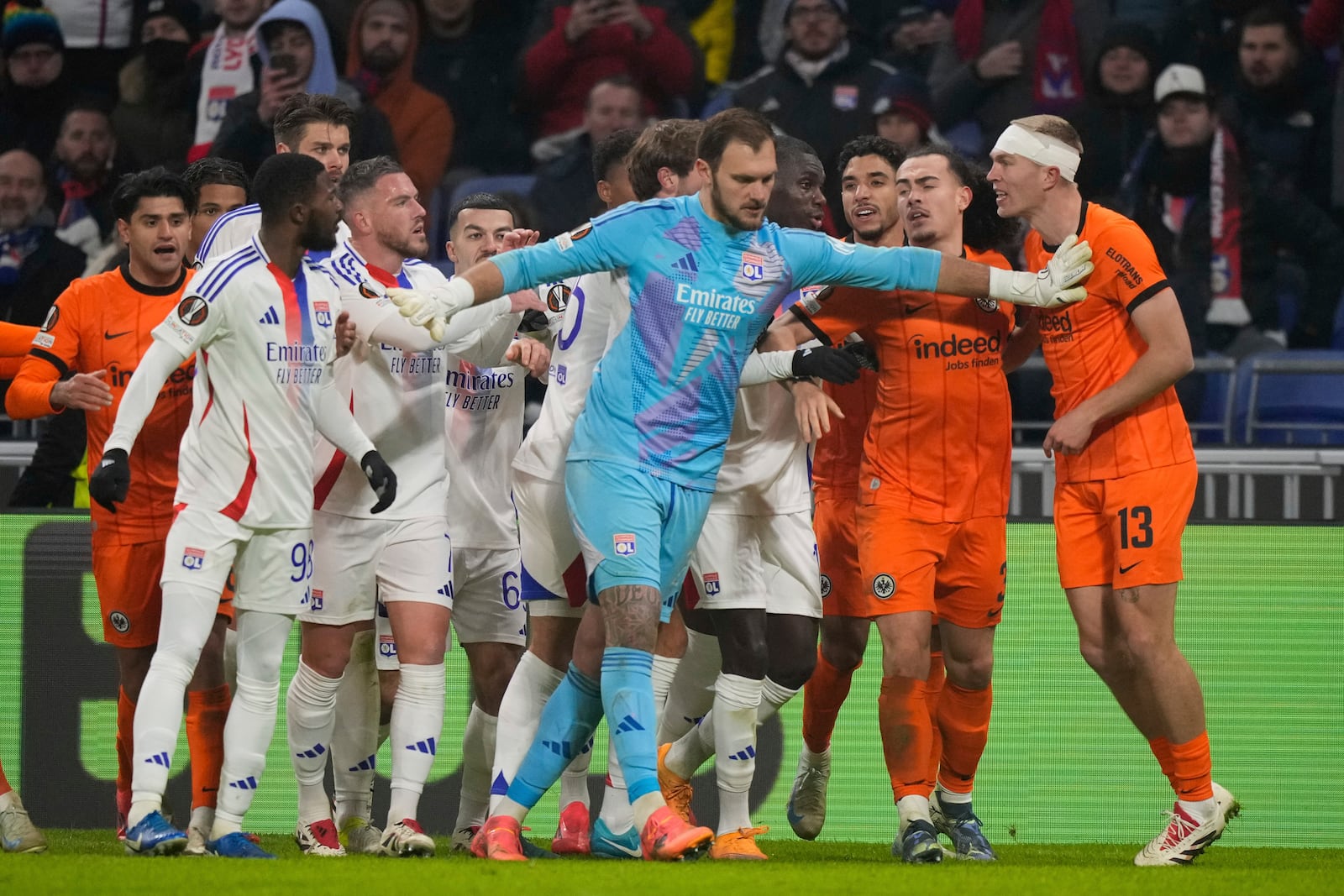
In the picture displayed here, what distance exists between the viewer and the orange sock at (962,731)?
6105 millimetres

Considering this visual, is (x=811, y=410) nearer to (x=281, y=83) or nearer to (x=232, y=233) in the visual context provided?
(x=232, y=233)

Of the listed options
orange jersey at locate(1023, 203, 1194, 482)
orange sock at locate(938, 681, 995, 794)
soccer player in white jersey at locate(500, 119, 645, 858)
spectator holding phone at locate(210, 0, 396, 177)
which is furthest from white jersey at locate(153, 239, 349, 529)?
spectator holding phone at locate(210, 0, 396, 177)

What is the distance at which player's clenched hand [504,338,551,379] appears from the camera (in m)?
5.90

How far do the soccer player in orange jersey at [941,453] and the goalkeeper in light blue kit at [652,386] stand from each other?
49 centimetres

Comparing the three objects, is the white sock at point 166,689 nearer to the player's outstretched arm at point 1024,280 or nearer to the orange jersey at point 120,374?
the orange jersey at point 120,374

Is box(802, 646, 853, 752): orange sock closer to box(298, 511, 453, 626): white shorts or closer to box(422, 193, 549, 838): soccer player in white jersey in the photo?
box(422, 193, 549, 838): soccer player in white jersey

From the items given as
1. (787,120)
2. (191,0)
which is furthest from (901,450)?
(191,0)

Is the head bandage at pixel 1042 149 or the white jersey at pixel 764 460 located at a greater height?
the head bandage at pixel 1042 149

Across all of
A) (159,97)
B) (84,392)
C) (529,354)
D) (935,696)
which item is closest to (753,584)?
(935,696)

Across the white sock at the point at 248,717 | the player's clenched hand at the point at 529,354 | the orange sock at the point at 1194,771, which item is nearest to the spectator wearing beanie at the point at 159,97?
the player's clenched hand at the point at 529,354

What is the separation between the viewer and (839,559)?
6.54 meters

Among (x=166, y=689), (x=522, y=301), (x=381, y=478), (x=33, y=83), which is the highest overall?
(x=33, y=83)

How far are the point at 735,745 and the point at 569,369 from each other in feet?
4.94

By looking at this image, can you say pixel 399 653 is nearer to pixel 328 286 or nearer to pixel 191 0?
pixel 328 286
